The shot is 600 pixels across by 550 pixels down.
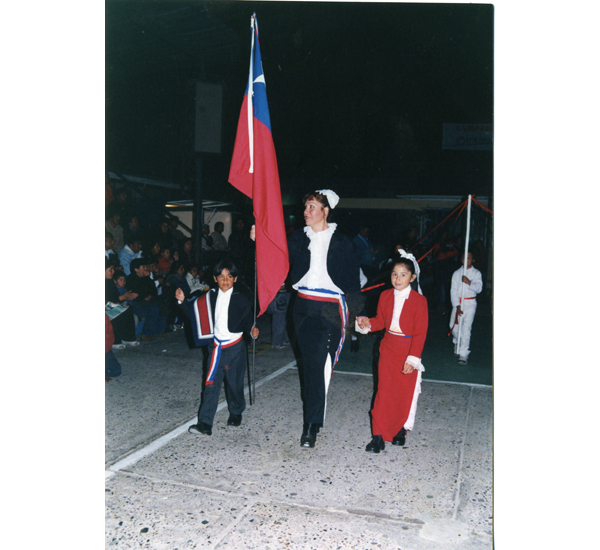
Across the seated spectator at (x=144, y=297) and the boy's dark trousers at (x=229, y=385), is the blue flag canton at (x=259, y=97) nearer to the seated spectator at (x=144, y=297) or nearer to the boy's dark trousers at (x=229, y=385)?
the boy's dark trousers at (x=229, y=385)

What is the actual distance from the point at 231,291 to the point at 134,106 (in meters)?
11.9

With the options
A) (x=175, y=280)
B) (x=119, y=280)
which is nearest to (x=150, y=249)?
(x=175, y=280)

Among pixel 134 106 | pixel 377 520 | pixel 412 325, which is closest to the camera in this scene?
pixel 377 520

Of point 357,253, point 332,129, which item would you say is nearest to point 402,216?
point 332,129

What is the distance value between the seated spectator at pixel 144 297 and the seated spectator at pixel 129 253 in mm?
607

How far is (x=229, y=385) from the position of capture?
4066 mm

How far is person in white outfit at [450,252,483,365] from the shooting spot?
6.40 meters

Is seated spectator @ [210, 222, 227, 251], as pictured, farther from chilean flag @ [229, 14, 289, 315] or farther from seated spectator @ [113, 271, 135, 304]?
chilean flag @ [229, 14, 289, 315]

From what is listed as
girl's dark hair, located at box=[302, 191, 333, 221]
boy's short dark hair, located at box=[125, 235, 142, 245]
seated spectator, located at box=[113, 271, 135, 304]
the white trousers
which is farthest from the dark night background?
girl's dark hair, located at box=[302, 191, 333, 221]

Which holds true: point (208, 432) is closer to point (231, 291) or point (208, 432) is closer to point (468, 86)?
point (231, 291)

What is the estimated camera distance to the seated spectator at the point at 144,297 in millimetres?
7434

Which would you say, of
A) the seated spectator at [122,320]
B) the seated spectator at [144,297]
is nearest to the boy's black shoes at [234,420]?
the seated spectator at [122,320]

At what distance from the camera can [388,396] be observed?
376 cm

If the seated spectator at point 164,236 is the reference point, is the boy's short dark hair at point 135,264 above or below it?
below
